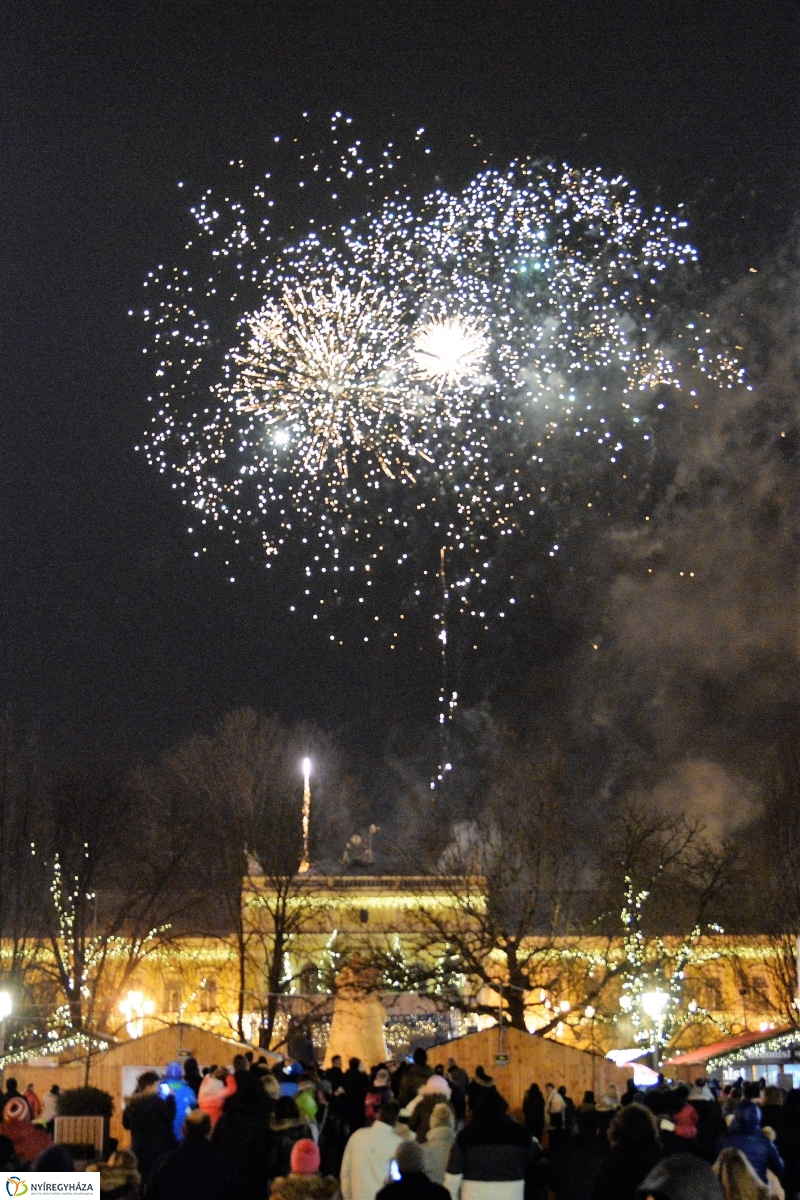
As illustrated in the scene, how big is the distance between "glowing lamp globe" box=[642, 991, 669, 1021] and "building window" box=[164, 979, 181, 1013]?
72.0ft

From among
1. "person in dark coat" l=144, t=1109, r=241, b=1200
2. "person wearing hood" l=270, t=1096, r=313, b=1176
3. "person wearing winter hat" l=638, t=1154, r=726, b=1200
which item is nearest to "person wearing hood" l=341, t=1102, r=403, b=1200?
"person wearing hood" l=270, t=1096, r=313, b=1176

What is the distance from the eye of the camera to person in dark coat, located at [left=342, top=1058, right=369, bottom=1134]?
17031mm

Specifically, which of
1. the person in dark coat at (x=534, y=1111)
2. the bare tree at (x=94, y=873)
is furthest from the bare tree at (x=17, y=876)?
the person in dark coat at (x=534, y=1111)

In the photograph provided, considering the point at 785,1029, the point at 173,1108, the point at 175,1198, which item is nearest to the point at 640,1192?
the point at 175,1198

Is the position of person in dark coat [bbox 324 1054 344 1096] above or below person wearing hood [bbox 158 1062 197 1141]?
above

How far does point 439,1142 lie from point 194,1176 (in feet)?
8.89

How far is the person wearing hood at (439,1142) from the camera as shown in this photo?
10727 mm

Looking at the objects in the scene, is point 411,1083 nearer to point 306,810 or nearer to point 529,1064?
point 529,1064

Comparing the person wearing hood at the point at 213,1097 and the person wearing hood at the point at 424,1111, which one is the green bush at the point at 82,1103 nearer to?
the person wearing hood at the point at 213,1097

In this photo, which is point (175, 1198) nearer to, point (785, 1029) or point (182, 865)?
point (785, 1029)

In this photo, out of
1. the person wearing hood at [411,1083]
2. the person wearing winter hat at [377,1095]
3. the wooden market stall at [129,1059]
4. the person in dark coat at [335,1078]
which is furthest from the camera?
the wooden market stall at [129,1059]

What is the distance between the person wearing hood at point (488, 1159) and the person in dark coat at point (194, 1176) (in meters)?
1.65

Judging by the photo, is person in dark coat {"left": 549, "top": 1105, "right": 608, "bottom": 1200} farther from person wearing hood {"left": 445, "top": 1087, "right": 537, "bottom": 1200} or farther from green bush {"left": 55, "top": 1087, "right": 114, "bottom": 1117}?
green bush {"left": 55, "top": 1087, "right": 114, "bottom": 1117}

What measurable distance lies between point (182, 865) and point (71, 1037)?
1629cm
